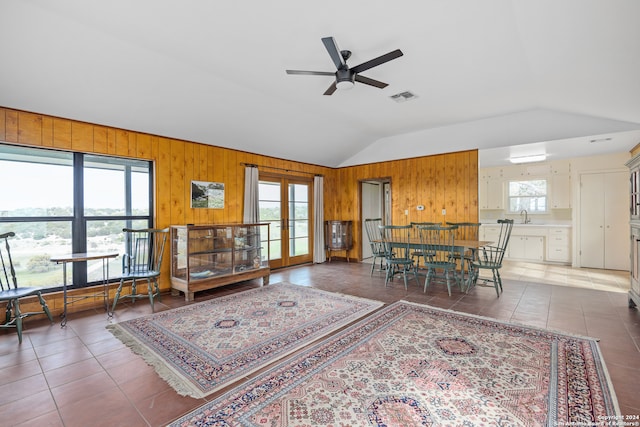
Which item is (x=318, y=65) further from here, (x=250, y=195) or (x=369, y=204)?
(x=369, y=204)

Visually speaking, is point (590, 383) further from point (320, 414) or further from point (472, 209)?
point (472, 209)

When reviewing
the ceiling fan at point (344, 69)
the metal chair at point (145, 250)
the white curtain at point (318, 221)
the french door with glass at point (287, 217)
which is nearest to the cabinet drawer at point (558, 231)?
the white curtain at point (318, 221)

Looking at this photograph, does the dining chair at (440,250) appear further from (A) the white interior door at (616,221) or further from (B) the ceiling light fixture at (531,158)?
(A) the white interior door at (616,221)

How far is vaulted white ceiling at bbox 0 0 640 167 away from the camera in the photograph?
7.69 feet

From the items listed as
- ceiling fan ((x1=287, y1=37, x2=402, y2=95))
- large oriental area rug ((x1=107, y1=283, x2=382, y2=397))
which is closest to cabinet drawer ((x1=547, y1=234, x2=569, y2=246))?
large oriental area rug ((x1=107, y1=283, x2=382, y2=397))

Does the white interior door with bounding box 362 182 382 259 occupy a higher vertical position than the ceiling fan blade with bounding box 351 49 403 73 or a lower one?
lower

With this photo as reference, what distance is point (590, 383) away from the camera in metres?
2.01

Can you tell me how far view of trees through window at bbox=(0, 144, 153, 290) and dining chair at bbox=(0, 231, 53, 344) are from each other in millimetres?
91

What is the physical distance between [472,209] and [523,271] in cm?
175

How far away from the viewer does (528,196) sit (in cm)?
734

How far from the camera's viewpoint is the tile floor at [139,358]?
1.81 m

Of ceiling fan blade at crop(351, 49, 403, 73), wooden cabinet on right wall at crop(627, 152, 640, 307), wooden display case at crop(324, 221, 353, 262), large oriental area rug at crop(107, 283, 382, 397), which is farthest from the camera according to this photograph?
wooden display case at crop(324, 221, 353, 262)

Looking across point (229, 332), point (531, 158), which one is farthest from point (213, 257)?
point (531, 158)

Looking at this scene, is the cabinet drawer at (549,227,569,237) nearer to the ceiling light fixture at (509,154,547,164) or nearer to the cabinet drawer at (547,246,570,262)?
the cabinet drawer at (547,246,570,262)
